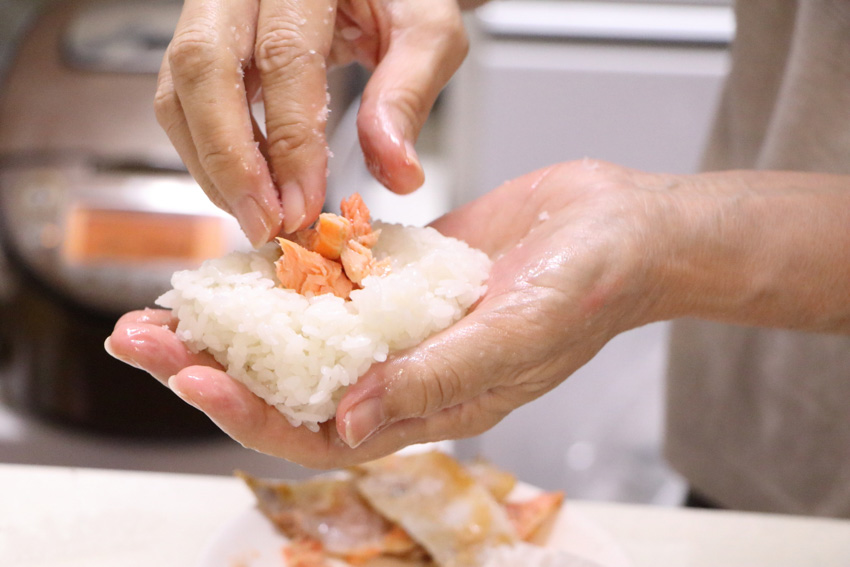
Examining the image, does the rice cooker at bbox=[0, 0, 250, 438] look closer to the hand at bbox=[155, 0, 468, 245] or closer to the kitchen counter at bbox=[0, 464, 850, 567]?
the kitchen counter at bbox=[0, 464, 850, 567]

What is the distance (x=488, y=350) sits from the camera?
0.82 meters

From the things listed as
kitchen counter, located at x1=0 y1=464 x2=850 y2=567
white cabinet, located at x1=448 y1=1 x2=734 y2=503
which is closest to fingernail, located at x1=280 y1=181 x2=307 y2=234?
kitchen counter, located at x1=0 y1=464 x2=850 y2=567

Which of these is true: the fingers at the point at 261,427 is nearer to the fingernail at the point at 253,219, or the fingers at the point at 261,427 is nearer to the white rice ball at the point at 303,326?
the white rice ball at the point at 303,326

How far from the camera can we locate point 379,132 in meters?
0.97

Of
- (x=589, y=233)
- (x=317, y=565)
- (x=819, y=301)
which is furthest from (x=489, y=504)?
(x=819, y=301)

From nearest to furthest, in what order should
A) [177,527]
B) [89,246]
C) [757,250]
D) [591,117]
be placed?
[757,250], [177,527], [89,246], [591,117]

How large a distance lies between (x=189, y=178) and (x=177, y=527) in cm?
84

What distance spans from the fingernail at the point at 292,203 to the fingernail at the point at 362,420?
10.7 inches

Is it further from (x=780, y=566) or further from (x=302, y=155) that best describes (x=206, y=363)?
(x=780, y=566)

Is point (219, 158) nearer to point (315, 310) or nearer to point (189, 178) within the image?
point (315, 310)

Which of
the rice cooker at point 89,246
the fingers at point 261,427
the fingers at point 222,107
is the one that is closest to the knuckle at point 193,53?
the fingers at point 222,107

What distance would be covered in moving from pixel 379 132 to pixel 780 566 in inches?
34.3

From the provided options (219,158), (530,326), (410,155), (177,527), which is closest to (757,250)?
(530,326)

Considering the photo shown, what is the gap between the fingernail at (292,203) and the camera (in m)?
0.92
